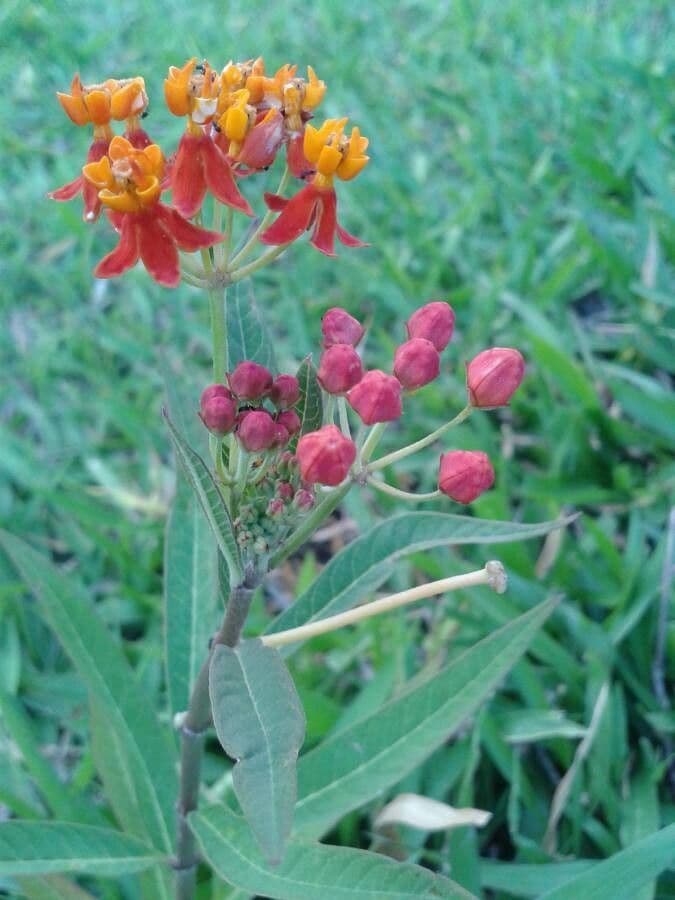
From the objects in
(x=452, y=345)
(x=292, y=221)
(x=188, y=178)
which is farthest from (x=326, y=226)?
(x=452, y=345)

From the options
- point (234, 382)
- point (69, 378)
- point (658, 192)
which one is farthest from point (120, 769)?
point (658, 192)

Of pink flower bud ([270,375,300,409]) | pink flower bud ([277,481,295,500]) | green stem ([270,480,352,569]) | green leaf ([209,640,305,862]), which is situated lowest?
green leaf ([209,640,305,862])

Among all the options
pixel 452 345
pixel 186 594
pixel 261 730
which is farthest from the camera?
pixel 452 345

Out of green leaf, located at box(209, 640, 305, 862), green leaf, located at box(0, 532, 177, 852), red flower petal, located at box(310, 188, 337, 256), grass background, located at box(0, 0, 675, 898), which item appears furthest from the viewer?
grass background, located at box(0, 0, 675, 898)

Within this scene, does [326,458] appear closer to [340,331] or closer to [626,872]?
[340,331]

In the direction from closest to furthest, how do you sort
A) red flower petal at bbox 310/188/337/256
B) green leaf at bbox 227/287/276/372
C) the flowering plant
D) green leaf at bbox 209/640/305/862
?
green leaf at bbox 209/640/305/862, the flowering plant, red flower petal at bbox 310/188/337/256, green leaf at bbox 227/287/276/372

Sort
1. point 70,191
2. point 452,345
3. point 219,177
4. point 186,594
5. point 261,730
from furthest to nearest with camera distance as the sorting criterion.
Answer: point 452,345, point 186,594, point 70,191, point 219,177, point 261,730

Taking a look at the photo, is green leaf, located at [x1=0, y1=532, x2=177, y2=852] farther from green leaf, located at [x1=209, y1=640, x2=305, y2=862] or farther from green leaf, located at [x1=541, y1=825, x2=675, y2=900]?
green leaf, located at [x1=541, y1=825, x2=675, y2=900]

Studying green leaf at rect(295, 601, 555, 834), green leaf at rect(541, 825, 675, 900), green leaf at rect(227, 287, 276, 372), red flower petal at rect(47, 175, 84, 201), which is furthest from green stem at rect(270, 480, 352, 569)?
green leaf at rect(541, 825, 675, 900)
